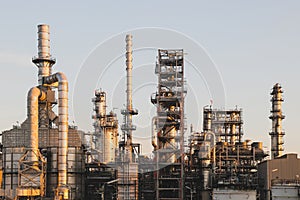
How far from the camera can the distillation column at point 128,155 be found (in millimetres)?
55719

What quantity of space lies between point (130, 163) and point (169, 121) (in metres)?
6.54

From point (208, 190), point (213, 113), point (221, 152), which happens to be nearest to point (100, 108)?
point (213, 113)

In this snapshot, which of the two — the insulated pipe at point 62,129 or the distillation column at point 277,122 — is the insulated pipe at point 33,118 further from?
the distillation column at point 277,122

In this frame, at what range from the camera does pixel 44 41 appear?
58094mm

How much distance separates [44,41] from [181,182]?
21.2 m

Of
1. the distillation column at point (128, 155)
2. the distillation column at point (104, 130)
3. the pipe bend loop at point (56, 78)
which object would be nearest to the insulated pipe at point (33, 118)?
the pipe bend loop at point (56, 78)

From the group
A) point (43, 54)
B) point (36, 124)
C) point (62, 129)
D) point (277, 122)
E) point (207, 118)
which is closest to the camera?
point (62, 129)

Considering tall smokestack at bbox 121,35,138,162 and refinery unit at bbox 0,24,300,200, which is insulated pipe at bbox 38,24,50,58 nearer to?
refinery unit at bbox 0,24,300,200

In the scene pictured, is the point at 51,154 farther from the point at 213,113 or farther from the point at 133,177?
the point at 213,113

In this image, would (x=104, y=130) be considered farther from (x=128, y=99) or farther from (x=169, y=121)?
(x=169, y=121)

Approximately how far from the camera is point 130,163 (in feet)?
185

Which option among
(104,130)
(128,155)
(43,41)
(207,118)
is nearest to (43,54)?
(43,41)

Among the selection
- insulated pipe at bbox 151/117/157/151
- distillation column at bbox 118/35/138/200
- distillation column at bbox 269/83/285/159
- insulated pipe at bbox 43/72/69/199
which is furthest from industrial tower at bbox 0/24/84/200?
distillation column at bbox 269/83/285/159

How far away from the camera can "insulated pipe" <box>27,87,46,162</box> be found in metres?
52.9
